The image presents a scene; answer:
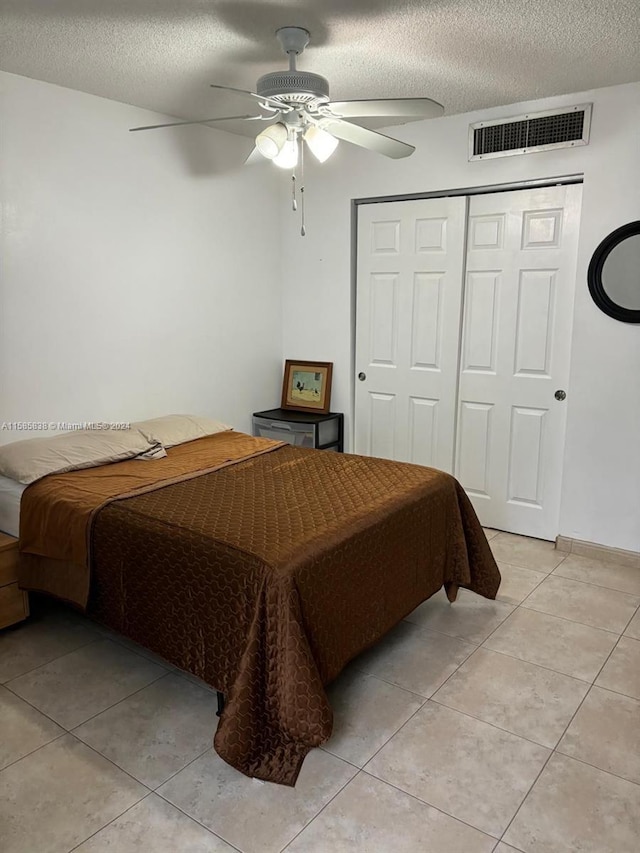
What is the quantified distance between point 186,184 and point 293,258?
37.1 inches

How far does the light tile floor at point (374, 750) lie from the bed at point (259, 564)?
184 mm

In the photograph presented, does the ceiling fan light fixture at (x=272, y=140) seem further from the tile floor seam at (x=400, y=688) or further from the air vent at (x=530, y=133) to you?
the tile floor seam at (x=400, y=688)

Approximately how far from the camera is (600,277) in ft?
10.8

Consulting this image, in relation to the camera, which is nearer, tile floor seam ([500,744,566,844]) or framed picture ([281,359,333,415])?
tile floor seam ([500,744,566,844])

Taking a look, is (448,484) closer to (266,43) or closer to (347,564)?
(347,564)

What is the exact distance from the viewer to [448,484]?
284 cm

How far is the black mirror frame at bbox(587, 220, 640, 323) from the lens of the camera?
3189 mm

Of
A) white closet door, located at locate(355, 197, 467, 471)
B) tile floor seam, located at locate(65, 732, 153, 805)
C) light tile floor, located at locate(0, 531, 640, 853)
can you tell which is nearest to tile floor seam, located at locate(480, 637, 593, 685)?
light tile floor, located at locate(0, 531, 640, 853)

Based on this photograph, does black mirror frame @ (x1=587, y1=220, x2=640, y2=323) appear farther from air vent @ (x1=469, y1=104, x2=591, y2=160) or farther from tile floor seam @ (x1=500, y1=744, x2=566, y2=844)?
tile floor seam @ (x1=500, y1=744, x2=566, y2=844)

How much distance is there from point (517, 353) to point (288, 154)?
1.82 meters

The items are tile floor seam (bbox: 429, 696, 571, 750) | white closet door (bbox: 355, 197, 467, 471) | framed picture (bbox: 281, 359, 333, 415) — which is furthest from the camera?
framed picture (bbox: 281, 359, 333, 415)

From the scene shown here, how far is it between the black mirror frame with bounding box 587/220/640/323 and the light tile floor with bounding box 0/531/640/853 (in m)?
1.48

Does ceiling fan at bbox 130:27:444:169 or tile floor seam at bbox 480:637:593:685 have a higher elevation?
ceiling fan at bbox 130:27:444:169

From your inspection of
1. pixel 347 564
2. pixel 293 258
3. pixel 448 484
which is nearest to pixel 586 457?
pixel 448 484
